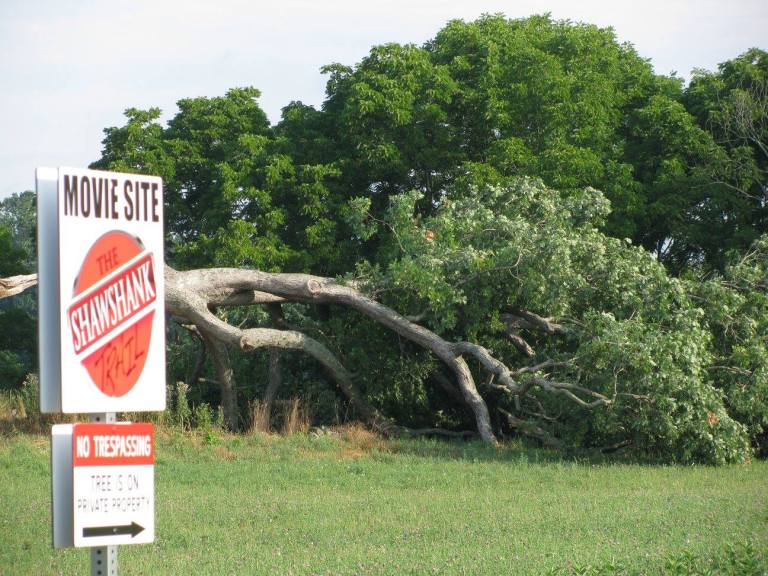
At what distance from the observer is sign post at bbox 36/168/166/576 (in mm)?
4949

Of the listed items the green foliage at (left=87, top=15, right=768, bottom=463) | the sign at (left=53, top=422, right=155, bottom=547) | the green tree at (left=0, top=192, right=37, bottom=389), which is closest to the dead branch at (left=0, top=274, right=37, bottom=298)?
the green foliage at (left=87, top=15, right=768, bottom=463)

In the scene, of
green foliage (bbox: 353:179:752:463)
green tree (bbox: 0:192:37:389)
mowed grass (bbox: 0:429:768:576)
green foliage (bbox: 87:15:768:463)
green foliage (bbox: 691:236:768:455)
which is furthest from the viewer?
green tree (bbox: 0:192:37:389)

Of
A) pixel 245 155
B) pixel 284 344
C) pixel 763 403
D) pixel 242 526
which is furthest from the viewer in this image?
pixel 245 155

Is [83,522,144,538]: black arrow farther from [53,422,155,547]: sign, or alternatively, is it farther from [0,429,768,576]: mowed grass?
[0,429,768,576]: mowed grass

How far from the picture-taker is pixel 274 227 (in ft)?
89.5

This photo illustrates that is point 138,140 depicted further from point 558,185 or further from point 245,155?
point 558,185

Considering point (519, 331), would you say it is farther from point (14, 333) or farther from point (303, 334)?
point (14, 333)

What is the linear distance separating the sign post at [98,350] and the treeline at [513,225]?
12.5 m

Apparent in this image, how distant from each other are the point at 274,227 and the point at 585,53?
1052 centimetres

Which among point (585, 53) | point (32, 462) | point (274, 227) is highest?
point (585, 53)

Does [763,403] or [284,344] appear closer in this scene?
[763,403]

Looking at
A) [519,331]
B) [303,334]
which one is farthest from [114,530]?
[519,331]

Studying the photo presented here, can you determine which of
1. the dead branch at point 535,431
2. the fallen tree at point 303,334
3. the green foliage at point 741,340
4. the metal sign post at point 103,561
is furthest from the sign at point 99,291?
the green foliage at point 741,340

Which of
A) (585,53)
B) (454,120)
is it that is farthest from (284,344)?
(585,53)
